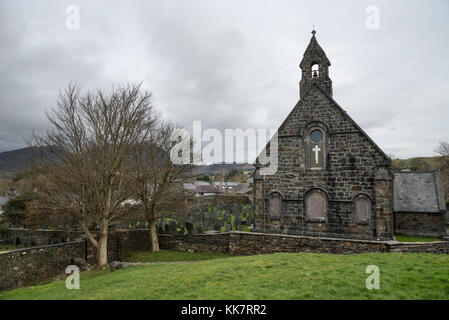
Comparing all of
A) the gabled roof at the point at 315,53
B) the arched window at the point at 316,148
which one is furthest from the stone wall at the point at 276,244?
the gabled roof at the point at 315,53

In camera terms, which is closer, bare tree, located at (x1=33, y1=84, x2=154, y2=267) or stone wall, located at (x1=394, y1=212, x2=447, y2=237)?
bare tree, located at (x1=33, y1=84, x2=154, y2=267)

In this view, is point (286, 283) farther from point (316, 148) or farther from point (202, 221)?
point (202, 221)

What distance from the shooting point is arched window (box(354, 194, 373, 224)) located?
47.4 ft

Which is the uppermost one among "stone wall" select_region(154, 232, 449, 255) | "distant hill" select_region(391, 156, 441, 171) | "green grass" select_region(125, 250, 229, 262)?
"distant hill" select_region(391, 156, 441, 171)

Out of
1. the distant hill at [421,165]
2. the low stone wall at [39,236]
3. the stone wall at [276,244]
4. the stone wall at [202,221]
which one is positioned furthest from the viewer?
the distant hill at [421,165]

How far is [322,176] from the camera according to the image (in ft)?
51.8

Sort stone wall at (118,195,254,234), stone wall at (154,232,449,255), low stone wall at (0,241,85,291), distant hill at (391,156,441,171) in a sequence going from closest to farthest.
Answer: low stone wall at (0,241,85,291)
stone wall at (154,232,449,255)
stone wall at (118,195,254,234)
distant hill at (391,156,441,171)

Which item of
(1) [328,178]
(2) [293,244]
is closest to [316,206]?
(1) [328,178]

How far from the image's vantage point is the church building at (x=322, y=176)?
14477mm

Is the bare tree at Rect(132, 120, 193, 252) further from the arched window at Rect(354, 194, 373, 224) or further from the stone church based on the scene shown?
the arched window at Rect(354, 194, 373, 224)

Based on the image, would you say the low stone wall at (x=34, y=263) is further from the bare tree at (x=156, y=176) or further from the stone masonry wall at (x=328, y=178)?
the stone masonry wall at (x=328, y=178)

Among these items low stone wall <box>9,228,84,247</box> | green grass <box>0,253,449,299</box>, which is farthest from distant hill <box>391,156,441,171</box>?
low stone wall <box>9,228,84,247</box>

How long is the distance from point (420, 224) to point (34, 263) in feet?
76.0

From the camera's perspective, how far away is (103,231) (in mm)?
12914
